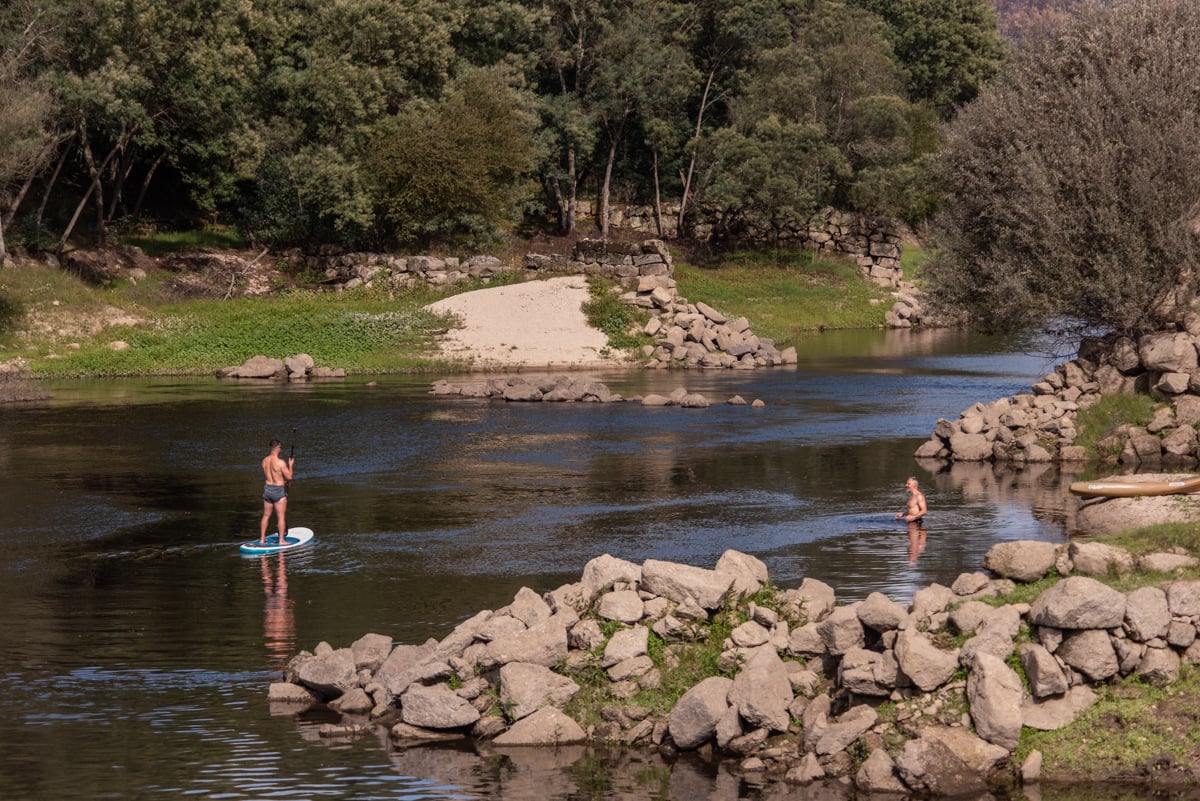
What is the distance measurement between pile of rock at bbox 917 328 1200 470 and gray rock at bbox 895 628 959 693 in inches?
1012

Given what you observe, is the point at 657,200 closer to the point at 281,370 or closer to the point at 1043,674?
the point at 281,370

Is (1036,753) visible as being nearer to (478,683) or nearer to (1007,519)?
(478,683)

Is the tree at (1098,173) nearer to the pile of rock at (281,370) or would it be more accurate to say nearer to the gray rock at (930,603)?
the gray rock at (930,603)

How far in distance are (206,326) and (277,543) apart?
46.3 metres

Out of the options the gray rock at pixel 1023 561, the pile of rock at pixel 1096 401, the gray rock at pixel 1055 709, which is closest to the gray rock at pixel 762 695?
the gray rock at pixel 1055 709

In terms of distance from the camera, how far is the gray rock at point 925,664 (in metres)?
19.6

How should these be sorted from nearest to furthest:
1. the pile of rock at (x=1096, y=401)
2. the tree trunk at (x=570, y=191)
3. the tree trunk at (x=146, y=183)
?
the pile of rock at (x=1096, y=401) < the tree trunk at (x=146, y=183) < the tree trunk at (x=570, y=191)

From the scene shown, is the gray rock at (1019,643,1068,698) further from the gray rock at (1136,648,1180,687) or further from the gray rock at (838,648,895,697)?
the gray rock at (838,648,895,697)

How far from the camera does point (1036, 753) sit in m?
19.0

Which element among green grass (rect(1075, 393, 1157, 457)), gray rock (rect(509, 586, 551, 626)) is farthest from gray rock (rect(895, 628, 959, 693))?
green grass (rect(1075, 393, 1157, 457))

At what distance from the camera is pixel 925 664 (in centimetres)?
1966

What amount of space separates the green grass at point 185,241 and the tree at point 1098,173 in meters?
57.4

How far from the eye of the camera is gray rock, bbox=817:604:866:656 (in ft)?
68.0

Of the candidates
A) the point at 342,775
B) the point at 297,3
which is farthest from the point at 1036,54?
the point at 297,3
